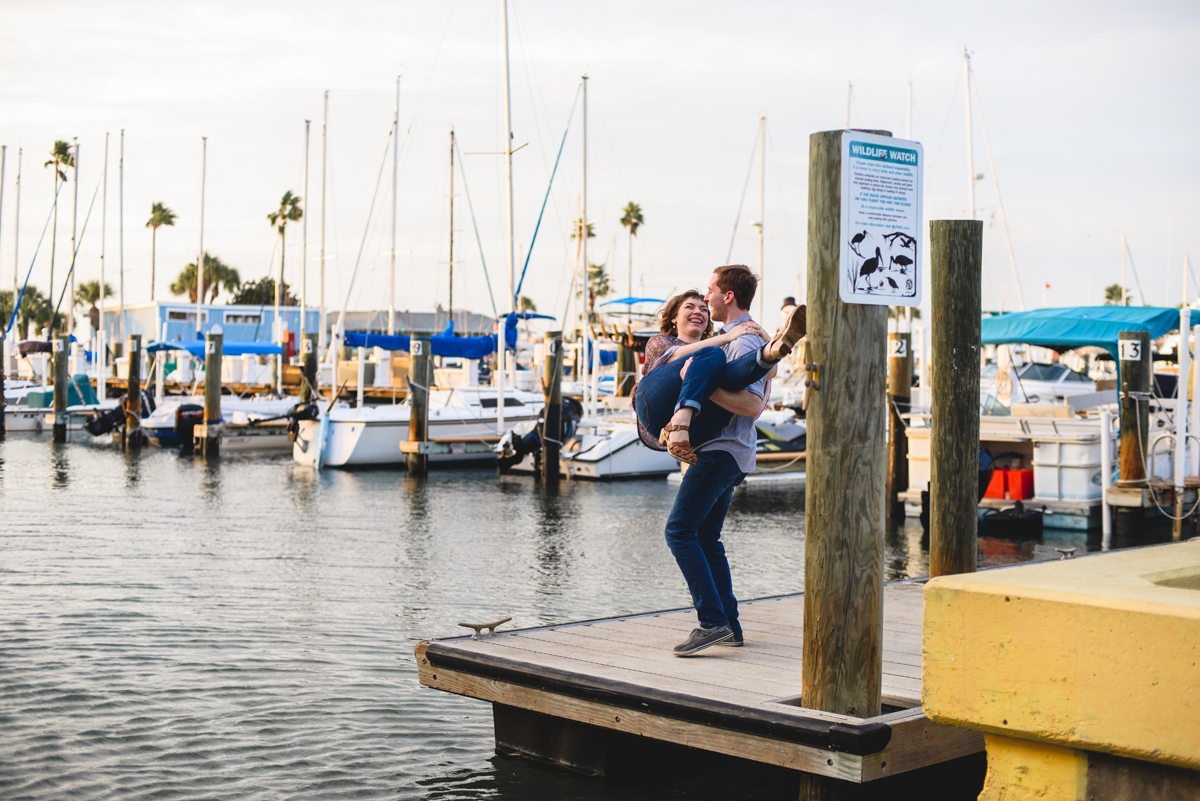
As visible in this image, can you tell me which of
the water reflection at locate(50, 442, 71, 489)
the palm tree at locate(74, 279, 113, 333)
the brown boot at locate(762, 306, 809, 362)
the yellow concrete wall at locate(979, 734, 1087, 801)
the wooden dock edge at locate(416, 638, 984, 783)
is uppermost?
the palm tree at locate(74, 279, 113, 333)

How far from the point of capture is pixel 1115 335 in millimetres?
17172

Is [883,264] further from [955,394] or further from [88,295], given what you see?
[88,295]

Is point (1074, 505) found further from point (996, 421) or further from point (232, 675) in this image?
point (232, 675)

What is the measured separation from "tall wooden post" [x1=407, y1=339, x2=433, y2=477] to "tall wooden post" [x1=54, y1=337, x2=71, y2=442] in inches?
555

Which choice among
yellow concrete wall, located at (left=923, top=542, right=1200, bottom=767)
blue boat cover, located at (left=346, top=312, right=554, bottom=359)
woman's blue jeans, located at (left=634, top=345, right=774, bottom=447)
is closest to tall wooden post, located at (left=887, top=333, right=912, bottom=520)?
woman's blue jeans, located at (left=634, top=345, right=774, bottom=447)

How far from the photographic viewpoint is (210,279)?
80.7 m

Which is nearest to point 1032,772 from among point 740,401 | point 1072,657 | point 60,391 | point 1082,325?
point 1072,657

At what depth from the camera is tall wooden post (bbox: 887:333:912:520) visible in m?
17.1

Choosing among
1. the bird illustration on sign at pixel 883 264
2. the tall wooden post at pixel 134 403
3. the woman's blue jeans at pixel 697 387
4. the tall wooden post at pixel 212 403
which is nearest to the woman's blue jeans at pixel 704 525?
the woman's blue jeans at pixel 697 387

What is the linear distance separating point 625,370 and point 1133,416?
22304mm

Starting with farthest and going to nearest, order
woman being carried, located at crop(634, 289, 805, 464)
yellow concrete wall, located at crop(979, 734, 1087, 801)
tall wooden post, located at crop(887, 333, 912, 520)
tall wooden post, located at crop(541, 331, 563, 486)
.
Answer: tall wooden post, located at crop(541, 331, 563, 486)
tall wooden post, located at crop(887, 333, 912, 520)
woman being carried, located at crop(634, 289, 805, 464)
yellow concrete wall, located at crop(979, 734, 1087, 801)

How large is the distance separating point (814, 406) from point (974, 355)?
305 centimetres

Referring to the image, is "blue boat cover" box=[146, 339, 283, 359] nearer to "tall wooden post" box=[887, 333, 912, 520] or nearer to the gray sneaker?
"tall wooden post" box=[887, 333, 912, 520]

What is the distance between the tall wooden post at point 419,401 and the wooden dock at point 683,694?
19.6 m
